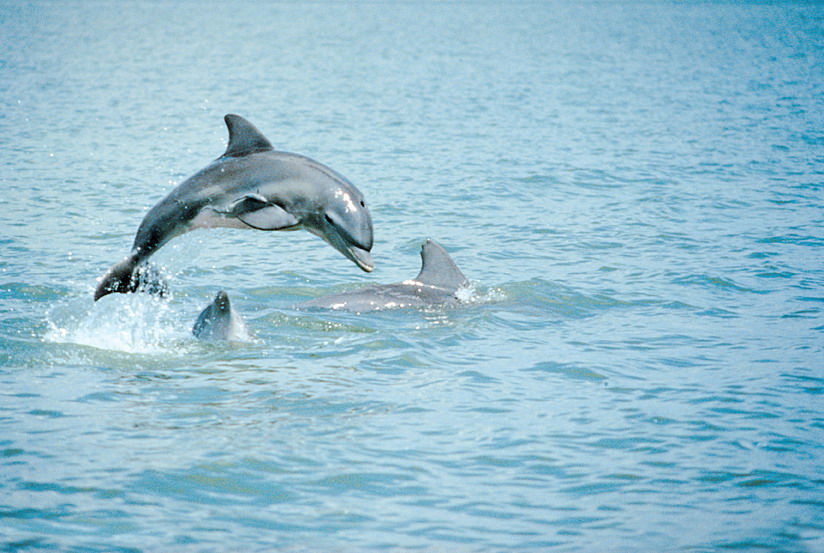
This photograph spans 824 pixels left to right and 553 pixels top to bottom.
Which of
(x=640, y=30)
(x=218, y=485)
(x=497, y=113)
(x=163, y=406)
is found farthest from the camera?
(x=640, y=30)

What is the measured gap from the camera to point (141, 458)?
8242 mm

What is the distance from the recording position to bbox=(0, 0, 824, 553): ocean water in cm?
757

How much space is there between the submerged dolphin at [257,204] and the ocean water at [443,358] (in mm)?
1284

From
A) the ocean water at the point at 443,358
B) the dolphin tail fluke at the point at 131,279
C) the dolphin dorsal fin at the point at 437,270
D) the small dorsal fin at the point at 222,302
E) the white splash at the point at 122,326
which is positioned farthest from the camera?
the dolphin dorsal fin at the point at 437,270

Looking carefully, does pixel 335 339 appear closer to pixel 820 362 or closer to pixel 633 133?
pixel 820 362

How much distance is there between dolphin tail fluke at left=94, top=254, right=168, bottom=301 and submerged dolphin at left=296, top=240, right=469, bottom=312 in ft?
8.96

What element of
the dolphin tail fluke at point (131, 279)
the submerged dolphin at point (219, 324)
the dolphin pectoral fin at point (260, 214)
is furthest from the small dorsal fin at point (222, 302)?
the dolphin pectoral fin at point (260, 214)

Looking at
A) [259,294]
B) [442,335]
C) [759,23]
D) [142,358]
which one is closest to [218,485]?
[142,358]

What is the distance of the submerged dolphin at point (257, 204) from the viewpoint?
895cm

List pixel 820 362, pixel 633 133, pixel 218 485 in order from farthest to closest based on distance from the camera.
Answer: pixel 633 133 → pixel 820 362 → pixel 218 485

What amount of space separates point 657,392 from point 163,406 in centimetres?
435

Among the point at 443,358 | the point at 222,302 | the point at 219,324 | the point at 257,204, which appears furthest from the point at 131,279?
the point at 443,358

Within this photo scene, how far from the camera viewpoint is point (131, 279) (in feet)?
32.3

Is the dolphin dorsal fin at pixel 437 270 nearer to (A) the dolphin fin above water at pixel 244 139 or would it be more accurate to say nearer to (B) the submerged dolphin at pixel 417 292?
(B) the submerged dolphin at pixel 417 292
